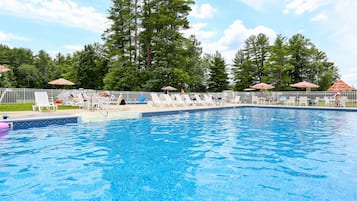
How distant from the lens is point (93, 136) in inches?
231

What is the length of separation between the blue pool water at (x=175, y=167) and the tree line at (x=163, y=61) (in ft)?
62.5

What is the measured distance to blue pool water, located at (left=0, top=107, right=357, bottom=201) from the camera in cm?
265

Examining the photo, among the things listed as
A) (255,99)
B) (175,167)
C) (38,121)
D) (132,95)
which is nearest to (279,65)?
(255,99)

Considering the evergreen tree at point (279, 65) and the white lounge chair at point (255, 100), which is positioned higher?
the evergreen tree at point (279, 65)

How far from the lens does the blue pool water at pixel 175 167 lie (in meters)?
2.65

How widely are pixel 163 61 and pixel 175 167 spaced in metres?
21.8

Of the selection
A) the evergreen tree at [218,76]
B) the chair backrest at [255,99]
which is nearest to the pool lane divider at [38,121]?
the chair backrest at [255,99]

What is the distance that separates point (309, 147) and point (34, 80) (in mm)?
39771

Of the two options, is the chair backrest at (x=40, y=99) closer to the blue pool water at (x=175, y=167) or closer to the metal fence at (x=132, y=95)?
the metal fence at (x=132, y=95)

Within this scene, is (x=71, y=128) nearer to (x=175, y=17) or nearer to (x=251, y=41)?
(x=175, y=17)

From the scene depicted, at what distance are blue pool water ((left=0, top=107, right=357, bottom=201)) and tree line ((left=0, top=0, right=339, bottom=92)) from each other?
19047 mm

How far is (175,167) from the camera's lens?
3.56 metres

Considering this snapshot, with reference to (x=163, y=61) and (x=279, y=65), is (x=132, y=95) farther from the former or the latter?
(x=279, y=65)

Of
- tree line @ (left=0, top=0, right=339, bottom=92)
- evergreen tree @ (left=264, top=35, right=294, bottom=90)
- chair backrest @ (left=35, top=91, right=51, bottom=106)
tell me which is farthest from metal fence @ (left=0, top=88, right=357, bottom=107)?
evergreen tree @ (left=264, top=35, right=294, bottom=90)
